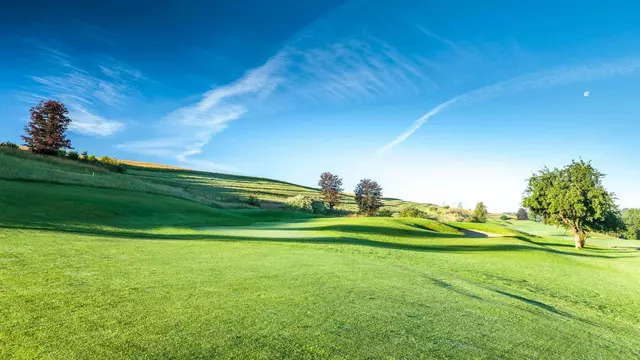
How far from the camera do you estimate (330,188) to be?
8631 centimetres

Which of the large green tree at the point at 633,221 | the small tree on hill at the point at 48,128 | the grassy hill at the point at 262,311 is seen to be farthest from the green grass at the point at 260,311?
the large green tree at the point at 633,221

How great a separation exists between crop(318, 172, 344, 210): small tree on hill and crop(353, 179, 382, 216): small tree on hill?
7.19m

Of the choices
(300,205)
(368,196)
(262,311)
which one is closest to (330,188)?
(368,196)

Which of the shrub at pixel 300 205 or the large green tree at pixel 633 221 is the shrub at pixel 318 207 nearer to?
the shrub at pixel 300 205

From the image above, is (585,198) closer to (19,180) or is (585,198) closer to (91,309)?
(91,309)

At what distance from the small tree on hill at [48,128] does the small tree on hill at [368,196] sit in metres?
52.7

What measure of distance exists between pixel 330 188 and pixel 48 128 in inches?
2180

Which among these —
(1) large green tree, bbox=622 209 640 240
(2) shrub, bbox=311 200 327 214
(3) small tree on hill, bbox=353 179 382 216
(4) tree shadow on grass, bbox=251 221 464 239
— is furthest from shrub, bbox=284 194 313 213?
(1) large green tree, bbox=622 209 640 240

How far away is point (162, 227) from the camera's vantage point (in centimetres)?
1903

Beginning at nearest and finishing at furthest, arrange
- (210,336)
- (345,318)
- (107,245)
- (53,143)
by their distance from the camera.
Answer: (210,336)
(345,318)
(107,245)
(53,143)

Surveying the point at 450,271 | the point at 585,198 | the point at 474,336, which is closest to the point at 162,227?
the point at 450,271

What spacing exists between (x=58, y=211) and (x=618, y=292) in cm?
2379

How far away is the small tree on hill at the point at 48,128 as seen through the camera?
45.7 meters

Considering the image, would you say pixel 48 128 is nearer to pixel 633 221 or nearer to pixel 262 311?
pixel 262 311
